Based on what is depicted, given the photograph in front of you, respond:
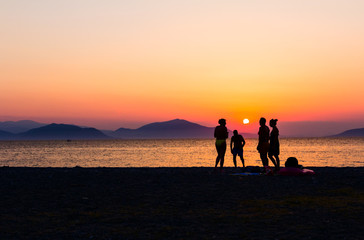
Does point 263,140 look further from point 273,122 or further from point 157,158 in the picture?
point 157,158
